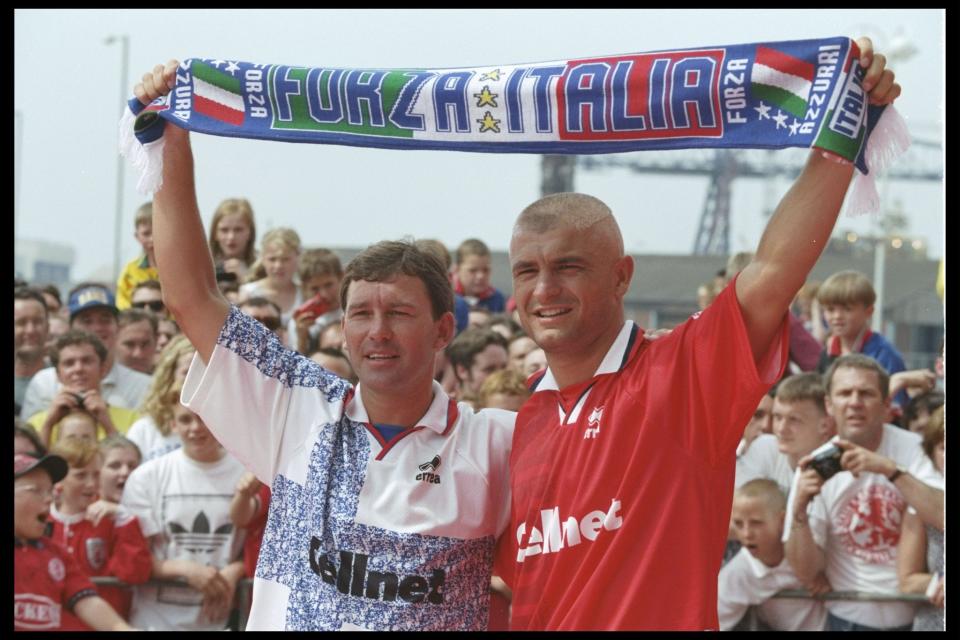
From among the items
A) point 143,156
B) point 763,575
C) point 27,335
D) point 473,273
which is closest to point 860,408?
point 763,575

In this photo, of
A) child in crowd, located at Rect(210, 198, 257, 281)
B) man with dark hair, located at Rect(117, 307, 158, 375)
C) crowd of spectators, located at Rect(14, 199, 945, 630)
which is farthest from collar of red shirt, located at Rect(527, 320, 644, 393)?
child in crowd, located at Rect(210, 198, 257, 281)

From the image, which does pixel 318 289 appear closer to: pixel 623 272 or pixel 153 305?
pixel 153 305

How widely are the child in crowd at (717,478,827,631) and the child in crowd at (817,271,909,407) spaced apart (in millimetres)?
1934

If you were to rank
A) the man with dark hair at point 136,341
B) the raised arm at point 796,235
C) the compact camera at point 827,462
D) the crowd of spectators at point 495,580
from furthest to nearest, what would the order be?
1. the man with dark hair at point 136,341
2. the crowd of spectators at point 495,580
3. the compact camera at point 827,462
4. the raised arm at point 796,235

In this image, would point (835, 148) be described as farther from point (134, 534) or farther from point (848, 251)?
point (848, 251)

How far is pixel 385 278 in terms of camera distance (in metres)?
3.72

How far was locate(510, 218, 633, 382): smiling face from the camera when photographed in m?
3.52

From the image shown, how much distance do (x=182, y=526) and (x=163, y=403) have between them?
33.1 inches

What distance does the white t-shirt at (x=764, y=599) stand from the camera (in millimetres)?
6387

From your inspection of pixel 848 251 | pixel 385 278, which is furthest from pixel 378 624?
pixel 848 251

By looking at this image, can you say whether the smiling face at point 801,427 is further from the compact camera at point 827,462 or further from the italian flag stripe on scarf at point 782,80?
the italian flag stripe on scarf at point 782,80

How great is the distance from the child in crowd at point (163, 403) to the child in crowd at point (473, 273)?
311cm

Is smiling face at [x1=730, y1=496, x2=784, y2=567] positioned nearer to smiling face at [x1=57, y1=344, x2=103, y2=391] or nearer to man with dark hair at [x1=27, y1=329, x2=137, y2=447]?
man with dark hair at [x1=27, y1=329, x2=137, y2=447]

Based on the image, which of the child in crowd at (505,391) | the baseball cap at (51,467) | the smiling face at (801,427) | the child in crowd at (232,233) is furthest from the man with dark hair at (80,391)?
the smiling face at (801,427)
